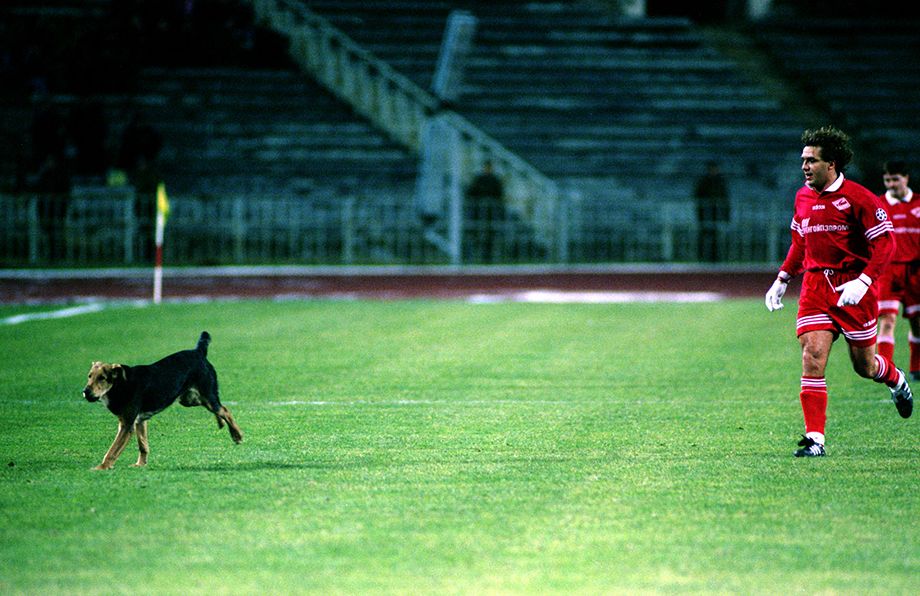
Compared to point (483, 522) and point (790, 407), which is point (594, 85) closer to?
point (790, 407)

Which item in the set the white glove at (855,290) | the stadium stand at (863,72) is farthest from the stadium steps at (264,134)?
the white glove at (855,290)

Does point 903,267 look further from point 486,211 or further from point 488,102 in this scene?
point 488,102

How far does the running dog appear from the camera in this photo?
24.5 ft

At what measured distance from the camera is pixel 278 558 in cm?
578

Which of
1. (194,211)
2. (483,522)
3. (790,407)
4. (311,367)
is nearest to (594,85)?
(194,211)

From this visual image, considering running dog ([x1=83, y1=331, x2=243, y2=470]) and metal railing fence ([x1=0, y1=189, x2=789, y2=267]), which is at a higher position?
running dog ([x1=83, y1=331, x2=243, y2=470])

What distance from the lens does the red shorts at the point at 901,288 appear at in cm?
1270

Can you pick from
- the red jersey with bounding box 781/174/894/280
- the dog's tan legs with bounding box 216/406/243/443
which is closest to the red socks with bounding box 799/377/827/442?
the red jersey with bounding box 781/174/894/280

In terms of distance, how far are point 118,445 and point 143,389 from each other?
0.35 meters

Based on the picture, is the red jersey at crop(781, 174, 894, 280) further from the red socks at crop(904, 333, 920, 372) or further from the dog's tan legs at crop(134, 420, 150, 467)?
the red socks at crop(904, 333, 920, 372)

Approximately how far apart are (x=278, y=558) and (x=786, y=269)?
456cm

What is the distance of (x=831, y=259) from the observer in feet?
28.3

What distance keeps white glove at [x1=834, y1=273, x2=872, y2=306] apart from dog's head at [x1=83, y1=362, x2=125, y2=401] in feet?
14.1

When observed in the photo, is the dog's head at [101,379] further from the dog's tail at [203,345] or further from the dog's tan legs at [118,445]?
the dog's tail at [203,345]
